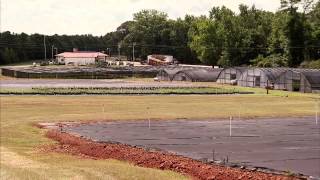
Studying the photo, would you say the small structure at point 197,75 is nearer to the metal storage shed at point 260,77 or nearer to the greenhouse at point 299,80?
the metal storage shed at point 260,77

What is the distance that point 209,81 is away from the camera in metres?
98.7

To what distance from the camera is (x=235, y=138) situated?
27.8 meters

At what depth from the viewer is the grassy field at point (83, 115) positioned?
65.6ft

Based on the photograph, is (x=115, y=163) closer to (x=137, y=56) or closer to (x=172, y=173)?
(x=172, y=173)

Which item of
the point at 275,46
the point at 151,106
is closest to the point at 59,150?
the point at 151,106

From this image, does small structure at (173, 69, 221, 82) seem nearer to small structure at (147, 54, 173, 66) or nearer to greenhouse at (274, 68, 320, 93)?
greenhouse at (274, 68, 320, 93)

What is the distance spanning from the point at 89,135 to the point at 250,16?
108 m

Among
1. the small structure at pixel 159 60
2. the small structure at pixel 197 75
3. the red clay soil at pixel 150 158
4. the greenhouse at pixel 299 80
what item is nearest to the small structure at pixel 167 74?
the small structure at pixel 197 75

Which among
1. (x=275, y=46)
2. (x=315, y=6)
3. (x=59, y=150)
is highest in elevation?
(x=315, y=6)

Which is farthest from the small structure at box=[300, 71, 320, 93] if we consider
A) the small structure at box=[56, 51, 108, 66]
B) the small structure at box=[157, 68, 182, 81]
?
the small structure at box=[56, 51, 108, 66]

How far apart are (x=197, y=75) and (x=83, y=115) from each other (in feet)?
200

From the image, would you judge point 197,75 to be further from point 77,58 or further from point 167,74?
point 77,58

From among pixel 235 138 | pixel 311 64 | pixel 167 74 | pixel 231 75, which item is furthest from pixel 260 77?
Result: pixel 235 138

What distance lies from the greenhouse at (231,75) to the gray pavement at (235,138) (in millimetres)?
49570
